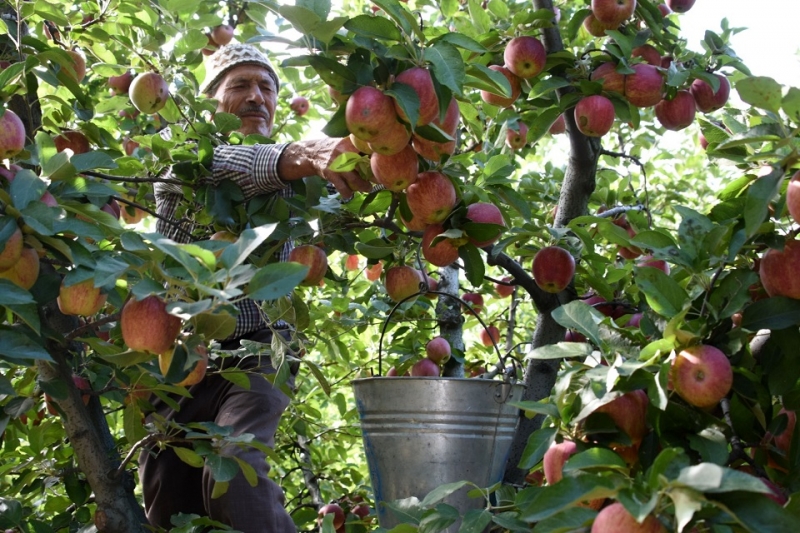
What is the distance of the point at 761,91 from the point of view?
3.43 feet

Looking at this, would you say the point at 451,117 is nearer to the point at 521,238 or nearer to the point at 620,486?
the point at 521,238

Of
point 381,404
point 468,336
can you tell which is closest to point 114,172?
point 381,404

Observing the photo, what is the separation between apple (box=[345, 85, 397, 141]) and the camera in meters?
1.36

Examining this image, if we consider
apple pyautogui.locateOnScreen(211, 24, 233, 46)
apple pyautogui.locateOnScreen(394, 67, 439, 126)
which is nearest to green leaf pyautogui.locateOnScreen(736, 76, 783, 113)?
apple pyautogui.locateOnScreen(394, 67, 439, 126)

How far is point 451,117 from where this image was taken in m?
1.53

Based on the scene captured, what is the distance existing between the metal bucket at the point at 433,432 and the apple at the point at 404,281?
290 mm

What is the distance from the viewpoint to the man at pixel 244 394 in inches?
77.0

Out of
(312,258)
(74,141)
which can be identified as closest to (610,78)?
(312,258)

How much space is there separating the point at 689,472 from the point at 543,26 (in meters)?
1.39

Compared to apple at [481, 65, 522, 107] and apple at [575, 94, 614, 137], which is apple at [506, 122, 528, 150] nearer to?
apple at [481, 65, 522, 107]

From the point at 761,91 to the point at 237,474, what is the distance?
1.54 m

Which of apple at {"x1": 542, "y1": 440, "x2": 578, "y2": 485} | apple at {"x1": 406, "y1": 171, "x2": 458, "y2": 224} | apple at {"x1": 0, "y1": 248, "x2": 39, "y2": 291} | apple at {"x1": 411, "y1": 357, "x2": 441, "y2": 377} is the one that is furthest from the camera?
apple at {"x1": 411, "y1": 357, "x2": 441, "y2": 377}

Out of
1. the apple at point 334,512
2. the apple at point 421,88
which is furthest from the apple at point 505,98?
the apple at point 334,512

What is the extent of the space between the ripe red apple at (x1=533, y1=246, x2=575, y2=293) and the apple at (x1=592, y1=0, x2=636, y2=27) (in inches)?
23.8
